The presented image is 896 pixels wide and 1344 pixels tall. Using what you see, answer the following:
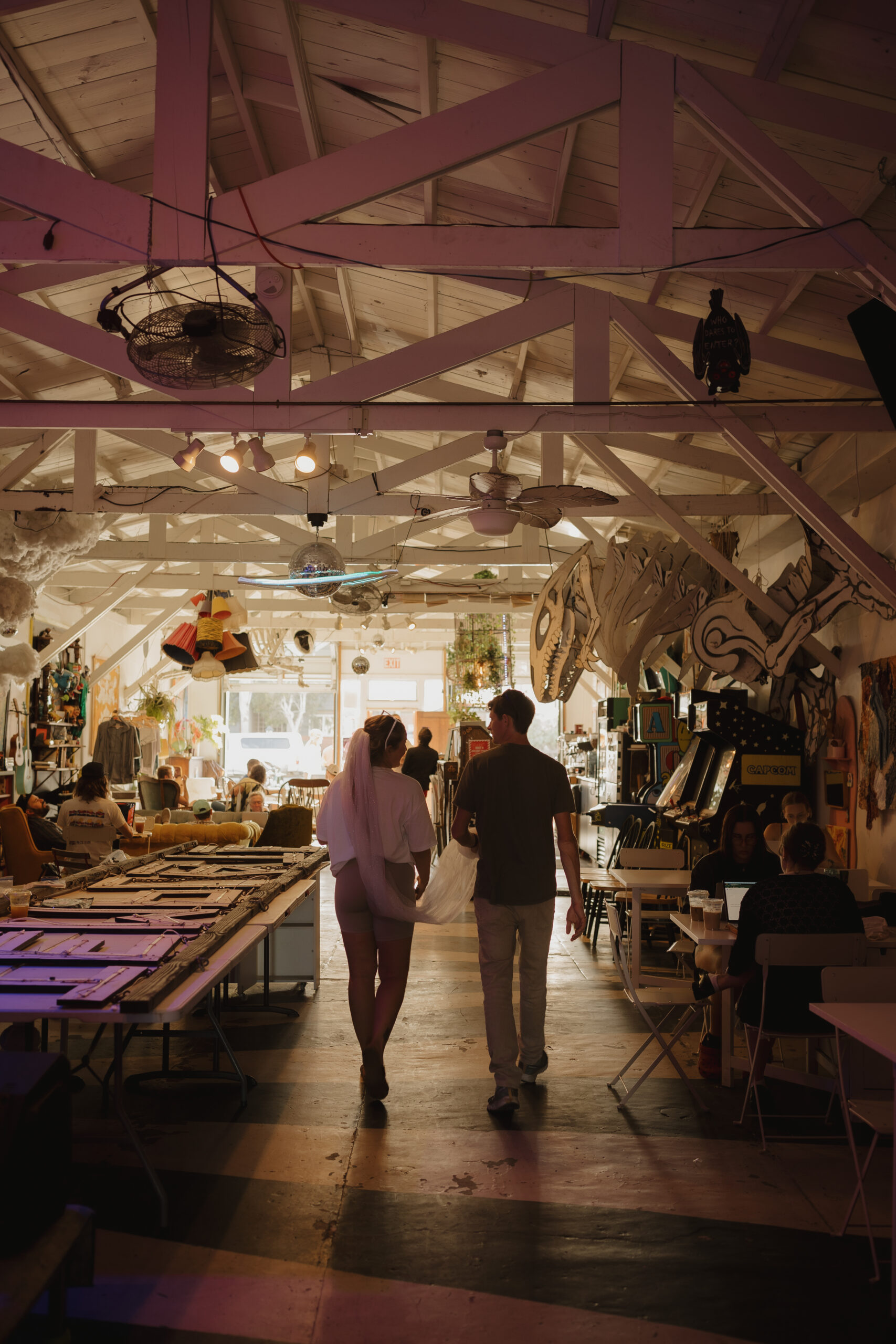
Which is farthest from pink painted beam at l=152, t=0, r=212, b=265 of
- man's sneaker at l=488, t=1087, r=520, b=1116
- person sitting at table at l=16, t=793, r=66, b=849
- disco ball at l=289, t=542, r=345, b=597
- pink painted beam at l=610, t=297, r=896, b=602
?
person sitting at table at l=16, t=793, r=66, b=849

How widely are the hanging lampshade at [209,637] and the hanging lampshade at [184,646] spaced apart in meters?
0.09

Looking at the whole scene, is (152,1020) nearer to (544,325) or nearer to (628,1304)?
(628,1304)

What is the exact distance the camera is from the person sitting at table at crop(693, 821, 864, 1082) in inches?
164

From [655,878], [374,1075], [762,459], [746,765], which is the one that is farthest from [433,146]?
[746,765]

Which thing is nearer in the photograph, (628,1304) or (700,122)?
(628,1304)

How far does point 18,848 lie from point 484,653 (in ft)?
25.6

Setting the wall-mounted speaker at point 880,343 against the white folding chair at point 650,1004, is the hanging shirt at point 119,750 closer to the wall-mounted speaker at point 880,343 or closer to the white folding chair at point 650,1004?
the white folding chair at point 650,1004

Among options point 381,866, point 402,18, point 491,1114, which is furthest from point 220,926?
point 402,18

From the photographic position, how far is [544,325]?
587 cm

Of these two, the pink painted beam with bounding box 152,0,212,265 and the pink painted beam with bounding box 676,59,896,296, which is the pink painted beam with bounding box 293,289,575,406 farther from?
the pink painted beam with bounding box 676,59,896,296

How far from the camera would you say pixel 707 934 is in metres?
4.66

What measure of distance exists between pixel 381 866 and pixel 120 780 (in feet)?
39.2

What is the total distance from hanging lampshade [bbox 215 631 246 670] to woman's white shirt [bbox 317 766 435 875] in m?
6.18

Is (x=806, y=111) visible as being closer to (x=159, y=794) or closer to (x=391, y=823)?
(x=391, y=823)
